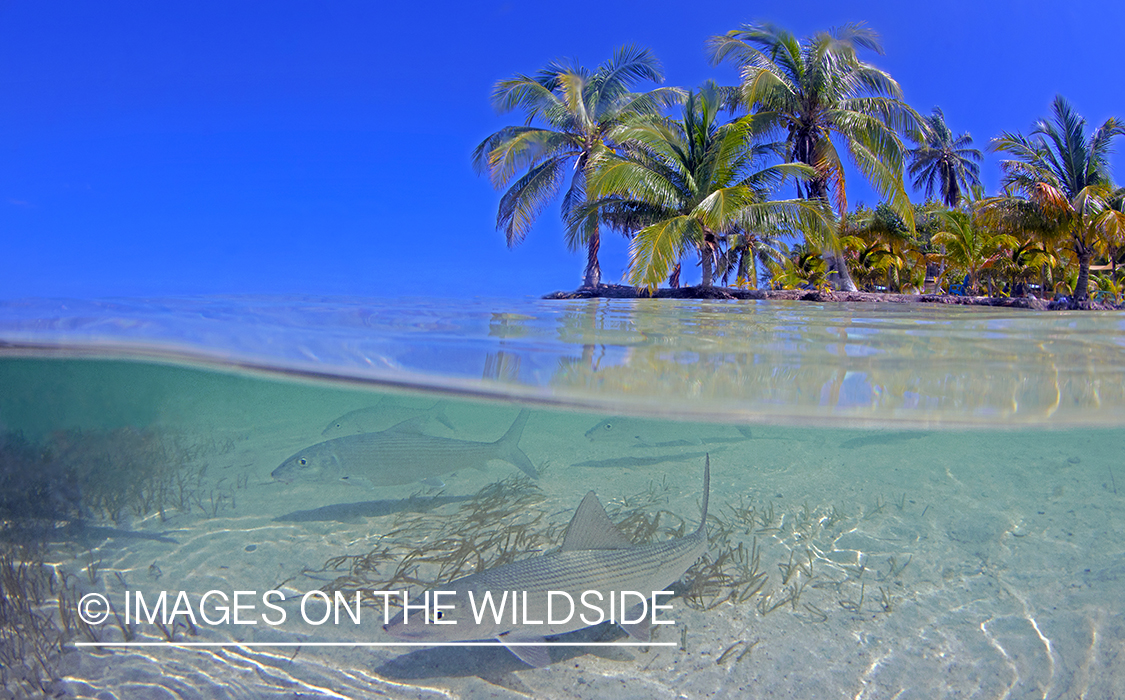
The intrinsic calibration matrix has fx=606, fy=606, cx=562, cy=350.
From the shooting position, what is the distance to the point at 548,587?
3.40 metres

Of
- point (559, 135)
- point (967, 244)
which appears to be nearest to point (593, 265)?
point (559, 135)

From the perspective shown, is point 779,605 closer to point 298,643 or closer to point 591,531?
point 591,531

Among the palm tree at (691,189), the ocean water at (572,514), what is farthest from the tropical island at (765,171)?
the ocean water at (572,514)

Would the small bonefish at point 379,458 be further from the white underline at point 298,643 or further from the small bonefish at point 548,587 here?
the small bonefish at point 548,587

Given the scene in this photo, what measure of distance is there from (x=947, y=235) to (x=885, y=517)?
105 feet

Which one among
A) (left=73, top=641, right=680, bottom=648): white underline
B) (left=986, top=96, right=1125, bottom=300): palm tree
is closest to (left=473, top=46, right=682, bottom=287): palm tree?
(left=986, top=96, right=1125, bottom=300): palm tree

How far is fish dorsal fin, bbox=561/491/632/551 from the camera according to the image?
3639 millimetres

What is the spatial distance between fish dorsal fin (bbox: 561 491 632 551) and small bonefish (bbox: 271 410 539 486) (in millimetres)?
1754

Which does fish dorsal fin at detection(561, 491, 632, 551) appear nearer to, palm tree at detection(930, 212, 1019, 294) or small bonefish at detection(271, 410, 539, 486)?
small bonefish at detection(271, 410, 539, 486)

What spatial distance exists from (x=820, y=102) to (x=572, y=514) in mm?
24568

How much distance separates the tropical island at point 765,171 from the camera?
21.3 metres

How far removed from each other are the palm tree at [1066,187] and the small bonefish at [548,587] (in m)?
27.7

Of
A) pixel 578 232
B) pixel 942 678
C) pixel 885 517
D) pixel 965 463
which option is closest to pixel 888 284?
pixel 578 232

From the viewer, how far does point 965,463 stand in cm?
1012
